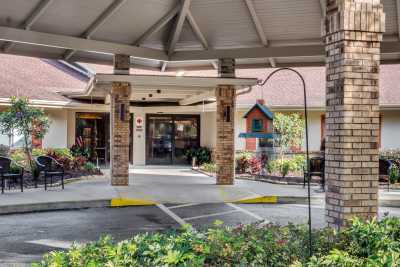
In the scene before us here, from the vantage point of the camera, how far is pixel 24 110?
18375 mm

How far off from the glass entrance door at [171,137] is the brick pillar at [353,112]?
2132cm

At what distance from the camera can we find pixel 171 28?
16.2 metres

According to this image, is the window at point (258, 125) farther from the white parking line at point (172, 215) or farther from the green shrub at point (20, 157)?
the green shrub at point (20, 157)

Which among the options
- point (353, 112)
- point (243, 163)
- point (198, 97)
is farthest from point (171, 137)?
point (353, 112)

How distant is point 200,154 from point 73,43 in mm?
12911

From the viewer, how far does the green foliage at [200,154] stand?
26.5 metres

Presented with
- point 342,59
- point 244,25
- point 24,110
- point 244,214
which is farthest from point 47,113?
point 342,59

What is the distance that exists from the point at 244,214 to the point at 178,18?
6332 millimetres

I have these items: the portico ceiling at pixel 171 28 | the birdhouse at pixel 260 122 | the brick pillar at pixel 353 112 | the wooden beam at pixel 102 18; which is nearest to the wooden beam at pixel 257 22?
the portico ceiling at pixel 171 28

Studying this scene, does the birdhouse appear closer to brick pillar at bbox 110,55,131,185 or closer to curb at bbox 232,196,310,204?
curb at bbox 232,196,310,204

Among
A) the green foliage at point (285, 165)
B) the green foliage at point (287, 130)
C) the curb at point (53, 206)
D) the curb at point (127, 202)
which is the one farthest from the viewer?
the green foliage at point (287, 130)

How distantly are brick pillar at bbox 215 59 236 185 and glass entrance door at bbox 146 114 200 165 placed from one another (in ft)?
35.1

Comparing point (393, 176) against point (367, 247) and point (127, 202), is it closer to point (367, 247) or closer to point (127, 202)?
point (127, 202)

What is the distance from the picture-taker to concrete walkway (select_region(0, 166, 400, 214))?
12.9 metres
